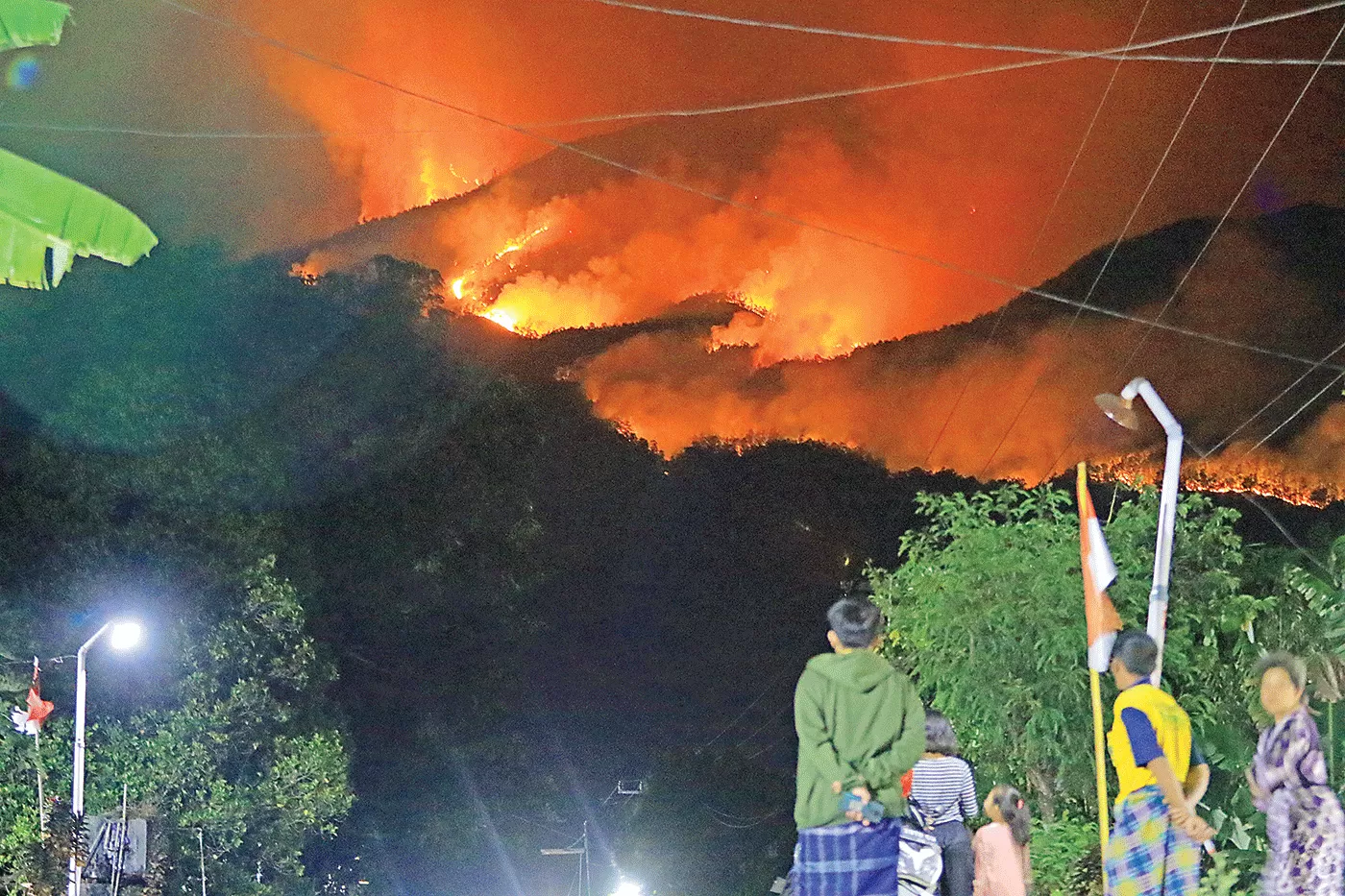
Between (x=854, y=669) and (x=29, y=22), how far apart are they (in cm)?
697

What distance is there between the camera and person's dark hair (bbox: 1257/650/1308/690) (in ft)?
21.8

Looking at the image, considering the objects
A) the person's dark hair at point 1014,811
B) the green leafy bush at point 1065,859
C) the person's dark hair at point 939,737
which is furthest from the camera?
the green leafy bush at point 1065,859

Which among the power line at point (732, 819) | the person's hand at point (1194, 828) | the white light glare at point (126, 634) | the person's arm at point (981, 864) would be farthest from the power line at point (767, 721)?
the person's hand at point (1194, 828)

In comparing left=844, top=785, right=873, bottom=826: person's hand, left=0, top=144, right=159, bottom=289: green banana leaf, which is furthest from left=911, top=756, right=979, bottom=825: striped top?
left=0, top=144, right=159, bottom=289: green banana leaf

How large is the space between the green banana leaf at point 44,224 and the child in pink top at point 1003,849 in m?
6.14

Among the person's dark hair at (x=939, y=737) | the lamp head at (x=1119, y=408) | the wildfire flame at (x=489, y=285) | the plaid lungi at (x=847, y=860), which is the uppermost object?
→ the wildfire flame at (x=489, y=285)

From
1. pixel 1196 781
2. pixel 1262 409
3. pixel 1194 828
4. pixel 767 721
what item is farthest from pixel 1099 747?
pixel 1262 409

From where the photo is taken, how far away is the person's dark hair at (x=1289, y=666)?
6645 millimetres

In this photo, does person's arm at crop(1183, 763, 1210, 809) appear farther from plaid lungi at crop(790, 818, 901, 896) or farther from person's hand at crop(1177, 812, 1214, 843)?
plaid lungi at crop(790, 818, 901, 896)

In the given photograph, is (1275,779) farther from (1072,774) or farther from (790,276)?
(790,276)

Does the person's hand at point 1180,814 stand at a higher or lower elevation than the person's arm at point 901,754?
lower

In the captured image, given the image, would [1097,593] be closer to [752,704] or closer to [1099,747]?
[1099,747]

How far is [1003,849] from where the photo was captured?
8.34 metres

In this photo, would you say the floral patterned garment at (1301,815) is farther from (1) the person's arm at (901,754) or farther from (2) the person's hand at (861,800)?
(2) the person's hand at (861,800)
